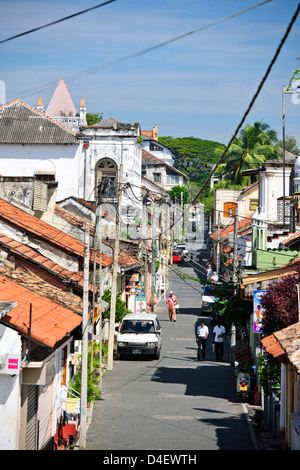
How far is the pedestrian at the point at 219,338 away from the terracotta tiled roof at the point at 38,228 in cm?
740

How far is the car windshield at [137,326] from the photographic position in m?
29.2

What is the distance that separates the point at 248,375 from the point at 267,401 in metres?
2.48

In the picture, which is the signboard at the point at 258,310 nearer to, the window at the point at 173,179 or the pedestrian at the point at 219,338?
the pedestrian at the point at 219,338

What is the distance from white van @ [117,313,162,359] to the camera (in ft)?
93.0

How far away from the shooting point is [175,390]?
23016 mm

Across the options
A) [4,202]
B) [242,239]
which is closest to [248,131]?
[242,239]

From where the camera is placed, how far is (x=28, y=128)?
4441 cm

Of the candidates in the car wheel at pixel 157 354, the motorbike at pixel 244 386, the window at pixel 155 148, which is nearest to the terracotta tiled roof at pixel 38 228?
the car wheel at pixel 157 354

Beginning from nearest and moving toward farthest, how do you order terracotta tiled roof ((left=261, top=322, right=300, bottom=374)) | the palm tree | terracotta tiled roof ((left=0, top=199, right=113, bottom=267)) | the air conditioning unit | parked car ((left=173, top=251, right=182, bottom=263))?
1. the air conditioning unit
2. terracotta tiled roof ((left=261, top=322, right=300, bottom=374))
3. terracotta tiled roof ((left=0, top=199, right=113, bottom=267))
4. the palm tree
5. parked car ((left=173, top=251, right=182, bottom=263))

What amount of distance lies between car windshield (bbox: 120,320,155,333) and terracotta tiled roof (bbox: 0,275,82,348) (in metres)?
12.0

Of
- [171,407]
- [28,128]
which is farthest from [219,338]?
Result: [28,128]

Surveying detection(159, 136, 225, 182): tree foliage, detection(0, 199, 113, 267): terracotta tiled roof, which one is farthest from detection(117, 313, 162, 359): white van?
detection(159, 136, 225, 182): tree foliage

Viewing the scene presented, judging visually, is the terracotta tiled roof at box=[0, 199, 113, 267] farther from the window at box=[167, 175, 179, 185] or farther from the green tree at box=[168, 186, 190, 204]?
the window at box=[167, 175, 179, 185]
